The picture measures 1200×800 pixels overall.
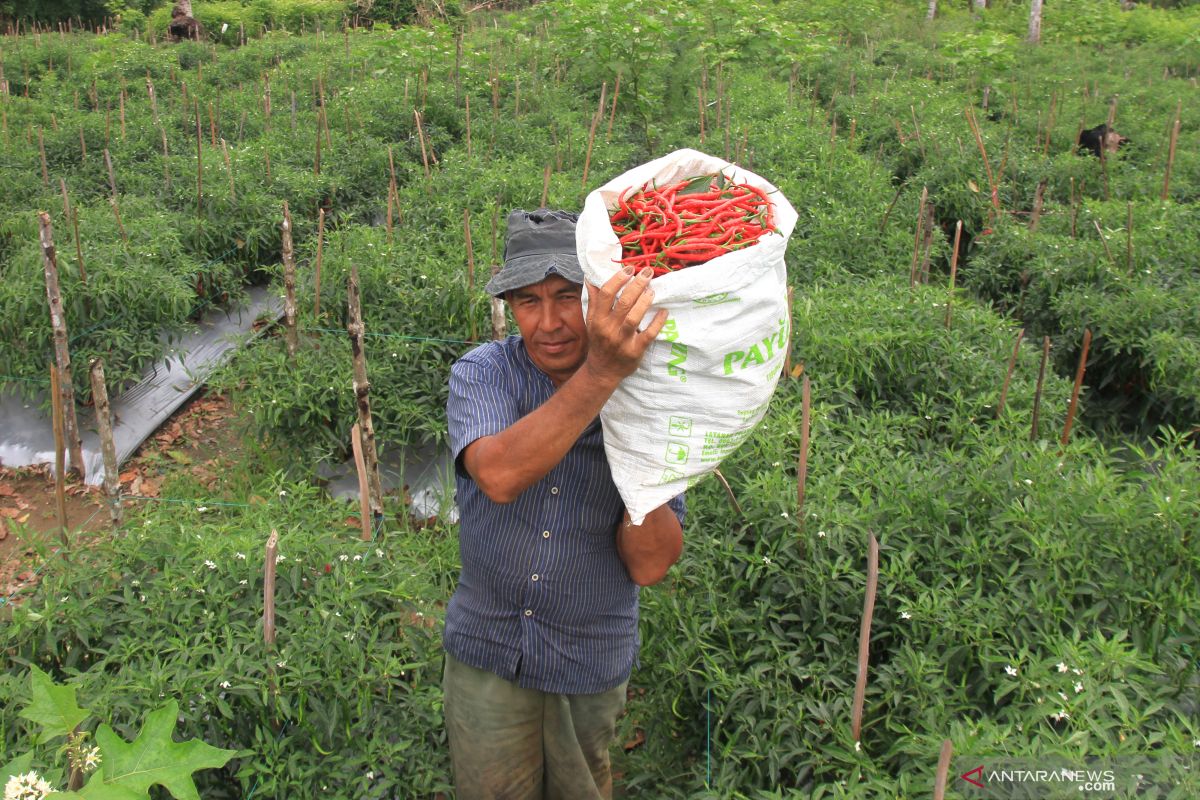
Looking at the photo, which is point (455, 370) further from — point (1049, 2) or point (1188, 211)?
point (1049, 2)

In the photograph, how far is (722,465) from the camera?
3.43m

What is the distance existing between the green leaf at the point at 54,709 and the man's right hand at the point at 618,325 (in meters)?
0.98

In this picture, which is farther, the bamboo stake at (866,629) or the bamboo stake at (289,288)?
the bamboo stake at (289,288)

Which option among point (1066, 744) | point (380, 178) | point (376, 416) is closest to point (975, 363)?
point (1066, 744)

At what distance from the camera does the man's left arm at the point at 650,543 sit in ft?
6.31

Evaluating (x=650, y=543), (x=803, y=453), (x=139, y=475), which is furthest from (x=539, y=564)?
(x=139, y=475)

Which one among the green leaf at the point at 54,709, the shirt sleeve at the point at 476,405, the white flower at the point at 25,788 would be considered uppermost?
the shirt sleeve at the point at 476,405

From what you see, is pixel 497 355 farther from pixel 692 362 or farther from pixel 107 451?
pixel 107 451

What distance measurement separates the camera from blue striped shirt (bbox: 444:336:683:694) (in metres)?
1.92

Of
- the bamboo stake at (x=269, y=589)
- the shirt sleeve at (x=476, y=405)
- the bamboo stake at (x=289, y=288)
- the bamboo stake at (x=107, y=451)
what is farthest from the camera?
the bamboo stake at (x=289, y=288)

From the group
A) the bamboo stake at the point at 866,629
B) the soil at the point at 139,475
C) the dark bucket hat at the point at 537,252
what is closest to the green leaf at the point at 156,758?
the dark bucket hat at the point at 537,252

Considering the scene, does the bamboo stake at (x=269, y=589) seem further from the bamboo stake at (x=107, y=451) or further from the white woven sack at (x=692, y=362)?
the bamboo stake at (x=107, y=451)

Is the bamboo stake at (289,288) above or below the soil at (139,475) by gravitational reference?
Result: above

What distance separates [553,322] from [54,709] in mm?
1102
